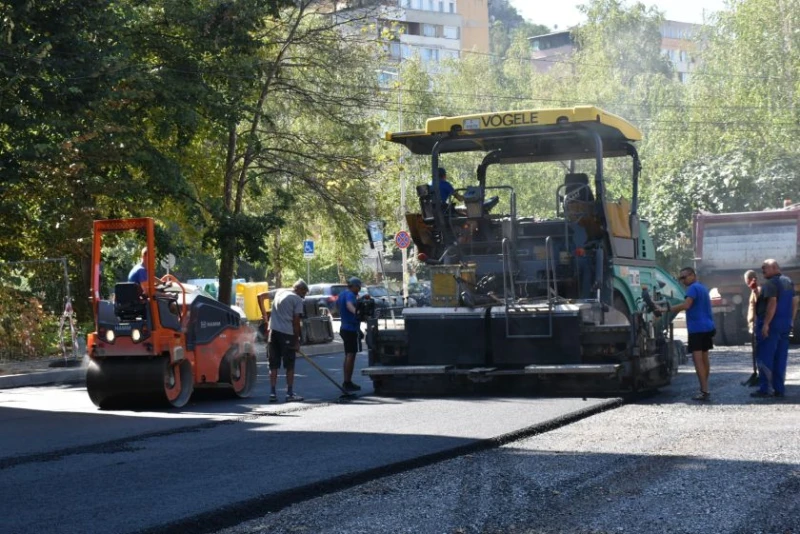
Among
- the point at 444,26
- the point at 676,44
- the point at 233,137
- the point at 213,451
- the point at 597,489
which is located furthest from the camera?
the point at 676,44

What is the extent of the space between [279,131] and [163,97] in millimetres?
7527

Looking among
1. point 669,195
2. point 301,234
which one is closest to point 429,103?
point 669,195

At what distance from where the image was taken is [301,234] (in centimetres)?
3353

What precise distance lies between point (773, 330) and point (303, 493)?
791 centimetres

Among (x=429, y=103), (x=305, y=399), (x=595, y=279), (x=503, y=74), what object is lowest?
(x=305, y=399)

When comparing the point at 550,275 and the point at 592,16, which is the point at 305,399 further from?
the point at 592,16

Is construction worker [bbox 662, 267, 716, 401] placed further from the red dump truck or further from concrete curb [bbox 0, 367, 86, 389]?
concrete curb [bbox 0, 367, 86, 389]

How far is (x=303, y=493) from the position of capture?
8.51 metres

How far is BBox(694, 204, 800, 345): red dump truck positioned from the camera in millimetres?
24453

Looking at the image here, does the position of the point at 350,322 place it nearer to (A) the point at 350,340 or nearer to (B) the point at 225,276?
(A) the point at 350,340

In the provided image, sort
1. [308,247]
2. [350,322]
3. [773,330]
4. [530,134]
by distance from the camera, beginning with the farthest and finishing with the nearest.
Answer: [308,247] → [350,322] → [530,134] → [773,330]

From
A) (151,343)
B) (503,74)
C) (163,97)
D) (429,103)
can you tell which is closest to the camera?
(151,343)

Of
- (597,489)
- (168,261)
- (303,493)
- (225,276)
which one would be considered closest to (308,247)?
(225,276)

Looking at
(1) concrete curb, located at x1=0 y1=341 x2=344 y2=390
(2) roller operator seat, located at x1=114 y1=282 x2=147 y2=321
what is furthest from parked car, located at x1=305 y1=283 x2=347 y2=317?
(2) roller operator seat, located at x1=114 y1=282 x2=147 y2=321
